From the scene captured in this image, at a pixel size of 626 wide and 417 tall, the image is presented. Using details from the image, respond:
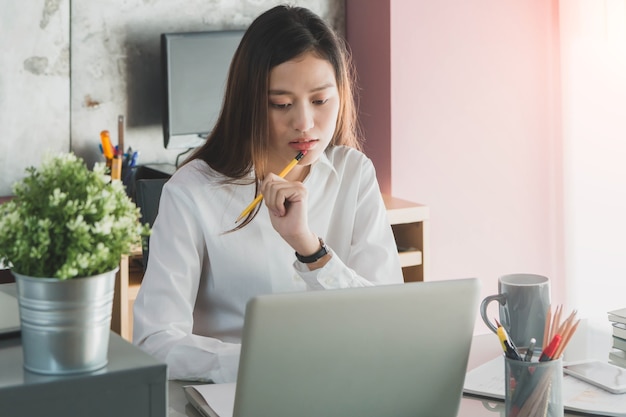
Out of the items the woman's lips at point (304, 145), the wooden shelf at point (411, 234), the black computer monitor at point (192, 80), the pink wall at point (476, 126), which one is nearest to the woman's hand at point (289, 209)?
the woman's lips at point (304, 145)

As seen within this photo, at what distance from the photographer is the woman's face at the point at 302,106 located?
1.75m

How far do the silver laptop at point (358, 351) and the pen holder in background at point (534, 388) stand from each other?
0.20 ft

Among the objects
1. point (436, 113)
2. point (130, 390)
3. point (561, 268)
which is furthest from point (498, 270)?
point (130, 390)

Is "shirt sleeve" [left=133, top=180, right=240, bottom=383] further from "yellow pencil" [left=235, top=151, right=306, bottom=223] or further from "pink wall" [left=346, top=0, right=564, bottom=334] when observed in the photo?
"pink wall" [left=346, top=0, right=564, bottom=334]

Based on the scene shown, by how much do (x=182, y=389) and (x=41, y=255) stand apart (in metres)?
0.62

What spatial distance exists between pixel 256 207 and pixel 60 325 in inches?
→ 39.3

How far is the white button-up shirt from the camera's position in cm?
161

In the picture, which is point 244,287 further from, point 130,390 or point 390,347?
point 130,390

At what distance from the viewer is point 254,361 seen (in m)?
1.07

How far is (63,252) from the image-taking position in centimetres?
84

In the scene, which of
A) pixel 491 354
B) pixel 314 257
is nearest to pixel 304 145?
pixel 314 257

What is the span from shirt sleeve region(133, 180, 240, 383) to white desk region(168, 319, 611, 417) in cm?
7

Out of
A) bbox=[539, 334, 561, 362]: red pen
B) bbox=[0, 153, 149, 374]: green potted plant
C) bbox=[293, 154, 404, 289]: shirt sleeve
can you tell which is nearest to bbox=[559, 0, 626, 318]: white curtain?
bbox=[293, 154, 404, 289]: shirt sleeve

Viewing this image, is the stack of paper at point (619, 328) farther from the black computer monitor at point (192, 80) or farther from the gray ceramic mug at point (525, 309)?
the black computer monitor at point (192, 80)
